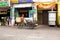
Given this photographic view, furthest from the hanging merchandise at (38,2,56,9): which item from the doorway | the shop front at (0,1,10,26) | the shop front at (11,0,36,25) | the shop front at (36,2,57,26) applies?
the shop front at (0,1,10,26)

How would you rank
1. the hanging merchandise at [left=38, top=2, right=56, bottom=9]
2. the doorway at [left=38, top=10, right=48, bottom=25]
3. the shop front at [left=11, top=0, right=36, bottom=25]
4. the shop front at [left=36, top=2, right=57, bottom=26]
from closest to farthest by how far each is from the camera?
the shop front at [left=36, top=2, right=57, bottom=26] → the hanging merchandise at [left=38, top=2, right=56, bottom=9] → the shop front at [left=11, top=0, right=36, bottom=25] → the doorway at [left=38, top=10, right=48, bottom=25]

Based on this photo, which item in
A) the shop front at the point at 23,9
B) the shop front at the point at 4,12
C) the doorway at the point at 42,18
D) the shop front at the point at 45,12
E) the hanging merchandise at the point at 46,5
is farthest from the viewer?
the doorway at the point at 42,18

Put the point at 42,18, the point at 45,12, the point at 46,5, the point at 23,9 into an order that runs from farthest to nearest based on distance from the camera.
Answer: the point at 42,18 < the point at 45,12 < the point at 23,9 < the point at 46,5

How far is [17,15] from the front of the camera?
116 ft

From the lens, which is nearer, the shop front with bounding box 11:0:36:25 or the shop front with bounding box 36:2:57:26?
the shop front with bounding box 36:2:57:26

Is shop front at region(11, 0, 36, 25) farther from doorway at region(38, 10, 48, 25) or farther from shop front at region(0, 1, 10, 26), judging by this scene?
doorway at region(38, 10, 48, 25)

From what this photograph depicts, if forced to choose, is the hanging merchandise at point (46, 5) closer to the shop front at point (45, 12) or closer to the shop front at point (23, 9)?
the shop front at point (45, 12)

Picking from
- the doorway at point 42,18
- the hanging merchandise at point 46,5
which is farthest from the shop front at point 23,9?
the doorway at point 42,18

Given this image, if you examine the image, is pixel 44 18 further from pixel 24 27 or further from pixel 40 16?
pixel 24 27

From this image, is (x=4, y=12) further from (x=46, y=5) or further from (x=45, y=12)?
(x=46, y=5)

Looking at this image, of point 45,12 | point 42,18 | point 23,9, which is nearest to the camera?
point 23,9

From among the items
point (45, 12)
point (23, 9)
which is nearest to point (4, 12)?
point (23, 9)

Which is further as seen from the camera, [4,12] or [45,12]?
[4,12]

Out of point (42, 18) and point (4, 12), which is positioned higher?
point (4, 12)
